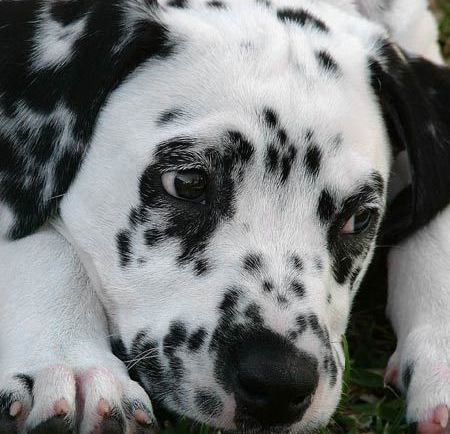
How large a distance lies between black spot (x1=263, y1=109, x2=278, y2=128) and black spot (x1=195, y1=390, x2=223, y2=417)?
108cm

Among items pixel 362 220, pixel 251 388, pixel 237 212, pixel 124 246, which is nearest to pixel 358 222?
pixel 362 220

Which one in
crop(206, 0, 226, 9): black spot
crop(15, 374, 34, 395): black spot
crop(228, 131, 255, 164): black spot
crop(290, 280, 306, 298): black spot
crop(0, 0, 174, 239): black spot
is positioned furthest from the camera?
crop(206, 0, 226, 9): black spot

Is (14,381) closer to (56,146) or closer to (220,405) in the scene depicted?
(220,405)

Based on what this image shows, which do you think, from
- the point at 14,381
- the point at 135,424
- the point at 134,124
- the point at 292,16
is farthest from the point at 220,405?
the point at 292,16

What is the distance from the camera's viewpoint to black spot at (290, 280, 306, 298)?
375 cm

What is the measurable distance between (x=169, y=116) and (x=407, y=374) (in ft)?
4.74

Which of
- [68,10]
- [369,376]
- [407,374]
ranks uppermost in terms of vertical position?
[68,10]

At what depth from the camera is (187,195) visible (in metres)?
3.97

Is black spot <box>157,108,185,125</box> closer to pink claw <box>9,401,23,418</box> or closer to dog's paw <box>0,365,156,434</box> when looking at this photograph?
dog's paw <box>0,365,156,434</box>

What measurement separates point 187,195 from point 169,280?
1.15 feet

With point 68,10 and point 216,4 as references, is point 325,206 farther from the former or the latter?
point 68,10

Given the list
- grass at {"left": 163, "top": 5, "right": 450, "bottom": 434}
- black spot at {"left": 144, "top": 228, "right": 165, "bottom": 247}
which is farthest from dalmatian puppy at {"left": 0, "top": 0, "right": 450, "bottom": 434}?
grass at {"left": 163, "top": 5, "right": 450, "bottom": 434}

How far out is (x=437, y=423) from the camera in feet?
13.1

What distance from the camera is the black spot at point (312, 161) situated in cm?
402
